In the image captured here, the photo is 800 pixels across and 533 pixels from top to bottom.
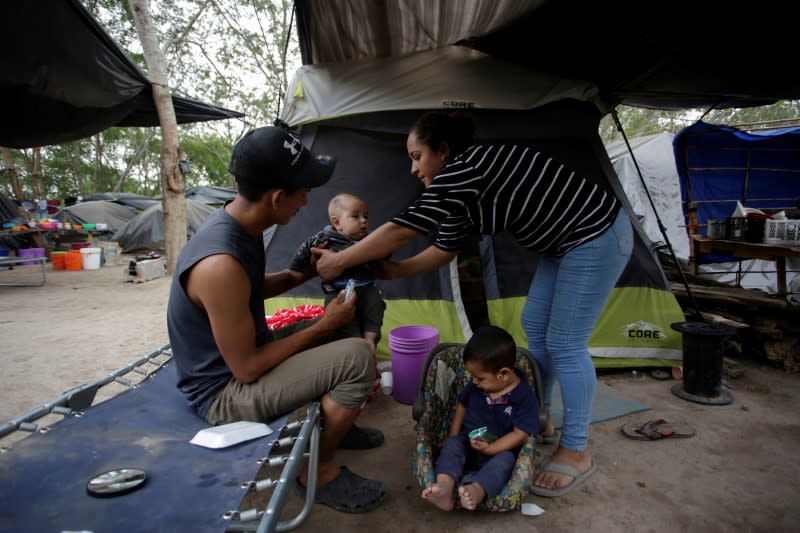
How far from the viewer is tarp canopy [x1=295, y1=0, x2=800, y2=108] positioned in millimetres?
2633

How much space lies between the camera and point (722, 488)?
82.7 inches

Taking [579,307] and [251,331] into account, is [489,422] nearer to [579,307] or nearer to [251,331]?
[579,307]

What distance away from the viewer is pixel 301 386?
162 cm

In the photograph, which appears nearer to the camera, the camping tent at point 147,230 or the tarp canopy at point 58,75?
the tarp canopy at point 58,75

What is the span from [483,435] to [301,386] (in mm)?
907

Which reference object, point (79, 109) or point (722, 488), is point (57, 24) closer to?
point (79, 109)

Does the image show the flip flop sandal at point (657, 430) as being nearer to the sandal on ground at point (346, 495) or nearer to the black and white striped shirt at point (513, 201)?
the black and white striped shirt at point (513, 201)

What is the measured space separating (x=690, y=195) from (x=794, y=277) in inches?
60.6

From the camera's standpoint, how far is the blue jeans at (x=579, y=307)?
200 centimetres

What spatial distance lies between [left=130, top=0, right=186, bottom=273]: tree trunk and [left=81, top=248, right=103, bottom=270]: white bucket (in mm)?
2785

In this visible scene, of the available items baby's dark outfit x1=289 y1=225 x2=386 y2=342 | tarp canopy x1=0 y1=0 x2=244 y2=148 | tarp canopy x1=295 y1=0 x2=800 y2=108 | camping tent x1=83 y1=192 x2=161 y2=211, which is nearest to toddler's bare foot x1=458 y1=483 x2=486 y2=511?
baby's dark outfit x1=289 y1=225 x2=386 y2=342

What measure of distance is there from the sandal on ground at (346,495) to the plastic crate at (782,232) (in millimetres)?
3660

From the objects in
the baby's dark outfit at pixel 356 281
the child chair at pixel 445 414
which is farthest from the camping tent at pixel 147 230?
the child chair at pixel 445 414

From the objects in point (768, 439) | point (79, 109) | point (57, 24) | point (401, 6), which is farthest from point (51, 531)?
point (79, 109)
